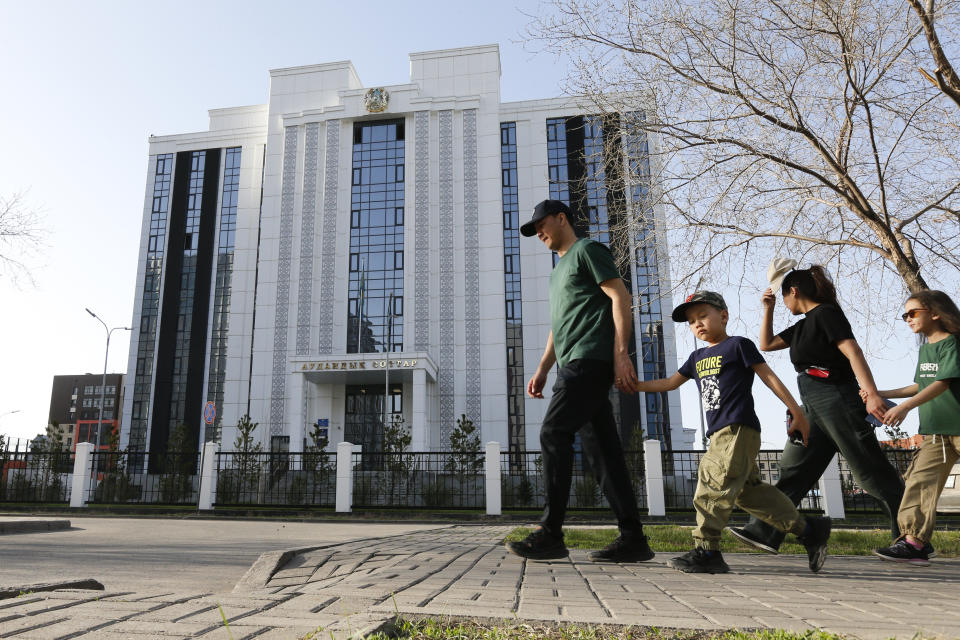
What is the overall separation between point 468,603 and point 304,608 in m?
0.59

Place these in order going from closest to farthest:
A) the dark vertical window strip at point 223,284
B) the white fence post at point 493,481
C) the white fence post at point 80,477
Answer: the white fence post at point 493,481, the white fence post at point 80,477, the dark vertical window strip at point 223,284

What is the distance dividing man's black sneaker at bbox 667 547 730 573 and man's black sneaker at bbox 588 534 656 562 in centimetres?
25

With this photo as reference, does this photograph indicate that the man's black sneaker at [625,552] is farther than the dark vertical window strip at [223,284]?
No

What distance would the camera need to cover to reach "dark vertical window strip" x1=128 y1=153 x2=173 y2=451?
38.7 m

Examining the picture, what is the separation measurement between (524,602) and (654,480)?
1212 centimetres

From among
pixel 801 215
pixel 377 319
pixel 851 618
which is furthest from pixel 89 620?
pixel 377 319

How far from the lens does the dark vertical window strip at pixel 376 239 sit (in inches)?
1353

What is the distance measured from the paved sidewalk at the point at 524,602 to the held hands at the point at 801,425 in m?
0.79

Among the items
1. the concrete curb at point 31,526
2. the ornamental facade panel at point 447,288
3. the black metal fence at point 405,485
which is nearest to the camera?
the concrete curb at point 31,526

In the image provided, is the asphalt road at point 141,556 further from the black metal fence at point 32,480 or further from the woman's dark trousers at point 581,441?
the black metal fence at point 32,480

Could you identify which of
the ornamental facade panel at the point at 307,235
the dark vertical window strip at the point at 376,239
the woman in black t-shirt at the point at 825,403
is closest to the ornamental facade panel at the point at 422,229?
the dark vertical window strip at the point at 376,239

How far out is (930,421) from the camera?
13.7ft

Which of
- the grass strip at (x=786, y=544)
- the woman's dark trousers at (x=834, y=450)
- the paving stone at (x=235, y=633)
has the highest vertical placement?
the woman's dark trousers at (x=834, y=450)

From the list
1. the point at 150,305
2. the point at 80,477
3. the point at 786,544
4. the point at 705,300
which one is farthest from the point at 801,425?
the point at 150,305
